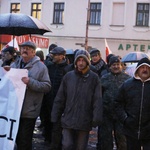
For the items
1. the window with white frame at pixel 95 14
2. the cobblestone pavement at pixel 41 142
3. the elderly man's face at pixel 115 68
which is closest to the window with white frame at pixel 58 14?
the window with white frame at pixel 95 14

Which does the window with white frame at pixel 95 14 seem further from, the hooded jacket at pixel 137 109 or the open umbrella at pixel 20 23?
the hooded jacket at pixel 137 109

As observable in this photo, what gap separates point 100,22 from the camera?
99.0ft

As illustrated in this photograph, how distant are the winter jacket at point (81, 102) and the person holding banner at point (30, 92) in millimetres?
320

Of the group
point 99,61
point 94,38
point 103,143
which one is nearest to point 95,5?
point 94,38

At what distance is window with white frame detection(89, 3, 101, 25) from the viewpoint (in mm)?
30250

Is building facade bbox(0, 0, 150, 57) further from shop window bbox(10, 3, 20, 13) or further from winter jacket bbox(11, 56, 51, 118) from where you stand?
winter jacket bbox(11, 56, 51, 118)

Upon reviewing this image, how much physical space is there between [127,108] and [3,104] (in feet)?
5.97

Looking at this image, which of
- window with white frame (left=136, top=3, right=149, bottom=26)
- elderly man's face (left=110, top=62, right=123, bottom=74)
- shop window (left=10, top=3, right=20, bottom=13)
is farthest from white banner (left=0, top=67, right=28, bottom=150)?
shop window (left=10, top=3, right=20, bottom=13)

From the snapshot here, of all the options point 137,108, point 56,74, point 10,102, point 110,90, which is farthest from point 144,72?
point 56,74

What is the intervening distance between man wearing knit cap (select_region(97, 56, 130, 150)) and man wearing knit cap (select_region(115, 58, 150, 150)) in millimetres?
1270

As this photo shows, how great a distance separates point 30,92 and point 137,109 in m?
1.65

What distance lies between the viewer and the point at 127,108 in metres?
5.09

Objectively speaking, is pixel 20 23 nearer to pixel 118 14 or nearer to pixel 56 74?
pixel 56 74

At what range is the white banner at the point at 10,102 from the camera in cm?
568
